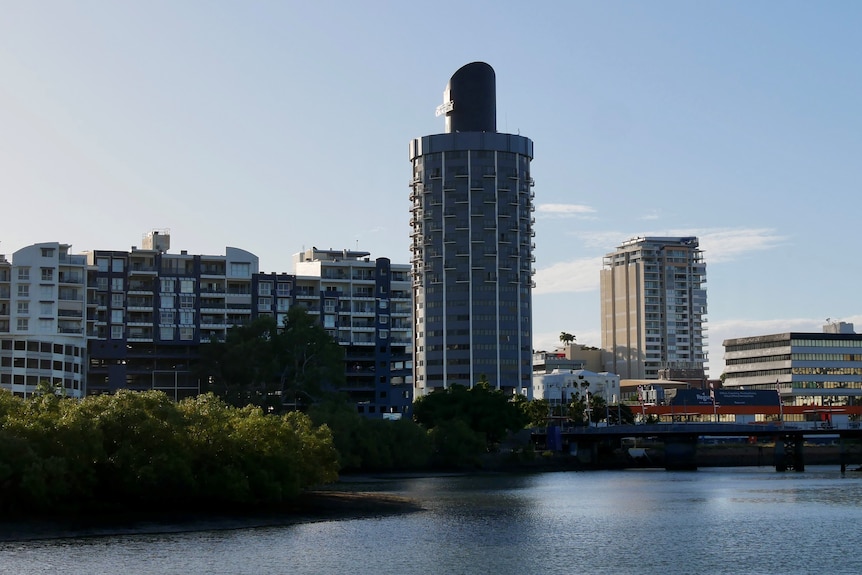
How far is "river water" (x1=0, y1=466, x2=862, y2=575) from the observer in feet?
285

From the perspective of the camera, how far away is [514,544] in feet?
333

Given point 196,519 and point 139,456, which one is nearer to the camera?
point 139,456

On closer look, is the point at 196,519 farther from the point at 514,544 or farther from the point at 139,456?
the point at 514,544

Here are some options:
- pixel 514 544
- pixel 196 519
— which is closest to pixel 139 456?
pixel 196 519

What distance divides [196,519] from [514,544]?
1180 inches

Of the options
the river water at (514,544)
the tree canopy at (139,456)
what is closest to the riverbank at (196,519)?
the tree canopy at (139,456)

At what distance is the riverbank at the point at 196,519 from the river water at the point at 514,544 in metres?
2.38

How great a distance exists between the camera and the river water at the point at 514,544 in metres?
87.0

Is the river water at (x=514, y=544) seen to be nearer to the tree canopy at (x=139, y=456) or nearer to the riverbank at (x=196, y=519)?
the riverbank at (x=196, y=519)

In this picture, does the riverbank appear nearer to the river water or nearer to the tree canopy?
the tree canopy

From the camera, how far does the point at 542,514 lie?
12938cm

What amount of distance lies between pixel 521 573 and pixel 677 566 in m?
12.0

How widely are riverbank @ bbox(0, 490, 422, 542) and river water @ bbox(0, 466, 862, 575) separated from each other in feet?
7.81

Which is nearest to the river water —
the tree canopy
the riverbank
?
the riverbank
